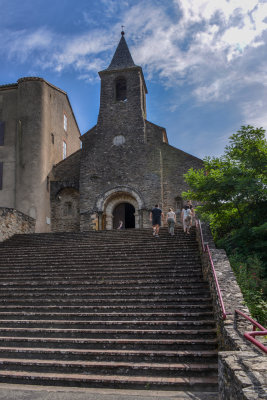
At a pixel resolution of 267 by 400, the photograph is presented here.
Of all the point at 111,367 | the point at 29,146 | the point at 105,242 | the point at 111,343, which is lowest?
the point at 111,367

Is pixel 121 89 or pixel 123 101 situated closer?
pixel 123 101

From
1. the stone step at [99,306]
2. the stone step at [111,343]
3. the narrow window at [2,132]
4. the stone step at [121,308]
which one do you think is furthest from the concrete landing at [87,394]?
the narrow window at [2,132]

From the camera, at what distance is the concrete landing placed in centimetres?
546

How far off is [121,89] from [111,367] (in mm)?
21933

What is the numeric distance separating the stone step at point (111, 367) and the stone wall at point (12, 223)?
9486 mm

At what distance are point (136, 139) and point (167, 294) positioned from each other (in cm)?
1573

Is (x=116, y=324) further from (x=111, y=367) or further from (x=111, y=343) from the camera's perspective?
(x=111, y=367)

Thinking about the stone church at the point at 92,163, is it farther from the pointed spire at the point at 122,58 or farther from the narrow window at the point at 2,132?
the pointed spire at the point at 122,58

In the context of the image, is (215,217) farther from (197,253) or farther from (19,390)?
(19,390)

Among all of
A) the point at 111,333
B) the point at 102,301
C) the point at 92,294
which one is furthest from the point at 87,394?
the point at 92,294

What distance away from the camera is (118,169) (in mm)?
22609

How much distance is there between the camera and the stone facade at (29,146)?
22156 millimetres

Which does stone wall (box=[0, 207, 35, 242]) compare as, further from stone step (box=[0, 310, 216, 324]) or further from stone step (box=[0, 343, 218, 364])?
stone step (box=[0, 343, 218, 364])

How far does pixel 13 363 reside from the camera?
6.81 meters
